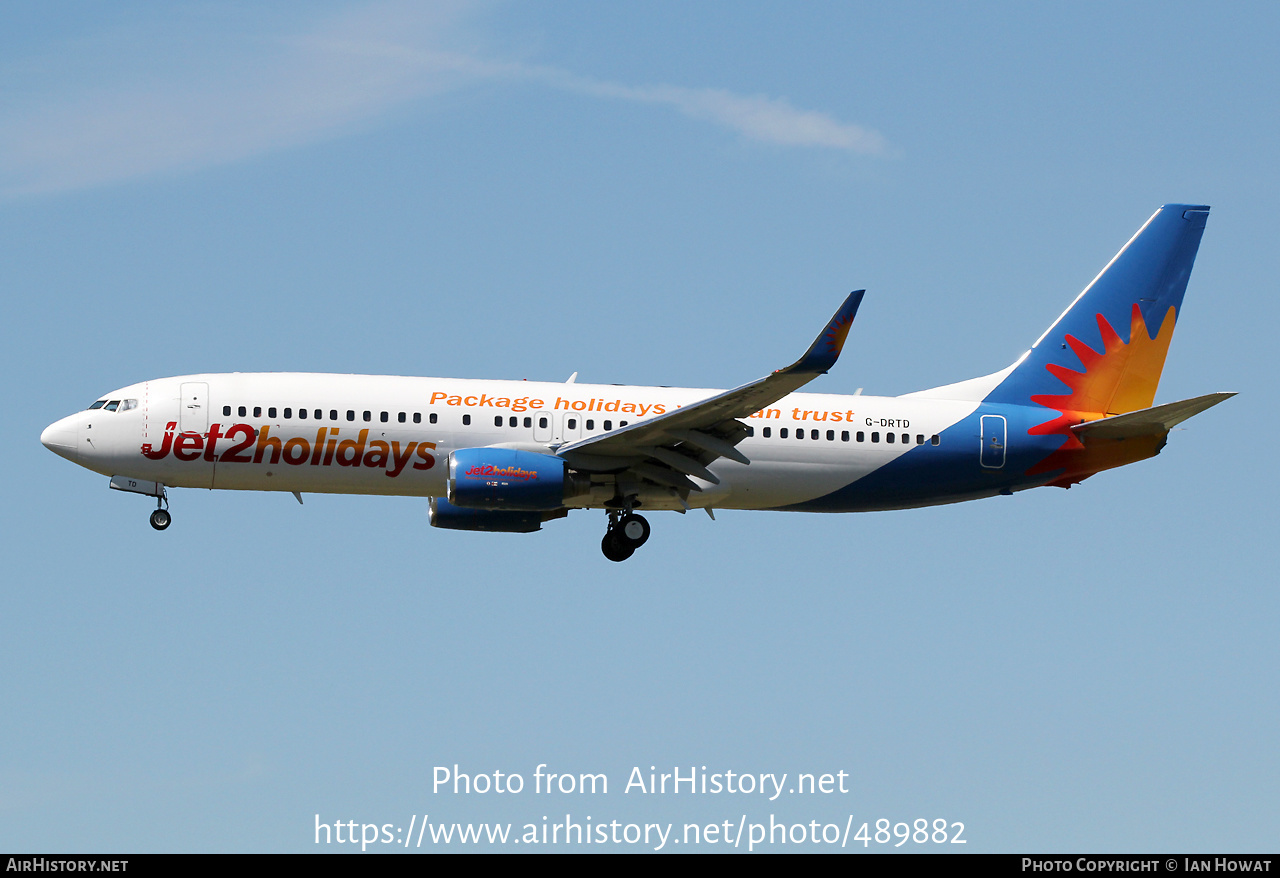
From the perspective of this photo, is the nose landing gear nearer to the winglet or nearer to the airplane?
the airplane

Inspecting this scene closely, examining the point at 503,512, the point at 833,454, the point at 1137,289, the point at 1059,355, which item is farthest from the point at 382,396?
the point at 1137,289

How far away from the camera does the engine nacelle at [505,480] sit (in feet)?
114

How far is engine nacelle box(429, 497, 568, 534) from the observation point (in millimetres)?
38562

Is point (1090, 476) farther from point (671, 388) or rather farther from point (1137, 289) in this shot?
point (671, 388)

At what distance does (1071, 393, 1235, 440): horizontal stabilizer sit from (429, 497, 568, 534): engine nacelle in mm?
13604

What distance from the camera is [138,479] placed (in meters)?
36.3

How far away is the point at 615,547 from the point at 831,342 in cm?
900

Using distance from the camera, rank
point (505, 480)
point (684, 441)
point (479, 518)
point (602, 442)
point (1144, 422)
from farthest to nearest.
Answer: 1. point (479, 518)
2. point (1144, 422)
3. point (684, 441)
4. point (602, 442)
5. point (505, 480)

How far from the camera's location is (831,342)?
3138 cm

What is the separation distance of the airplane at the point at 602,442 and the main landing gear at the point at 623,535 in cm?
5

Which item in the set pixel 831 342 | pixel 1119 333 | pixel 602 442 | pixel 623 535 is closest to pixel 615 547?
pixel 623 535

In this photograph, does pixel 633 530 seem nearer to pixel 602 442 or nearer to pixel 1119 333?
pixel 602 442

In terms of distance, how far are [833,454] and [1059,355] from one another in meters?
7.81

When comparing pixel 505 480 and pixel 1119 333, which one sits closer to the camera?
pixel 505 480
